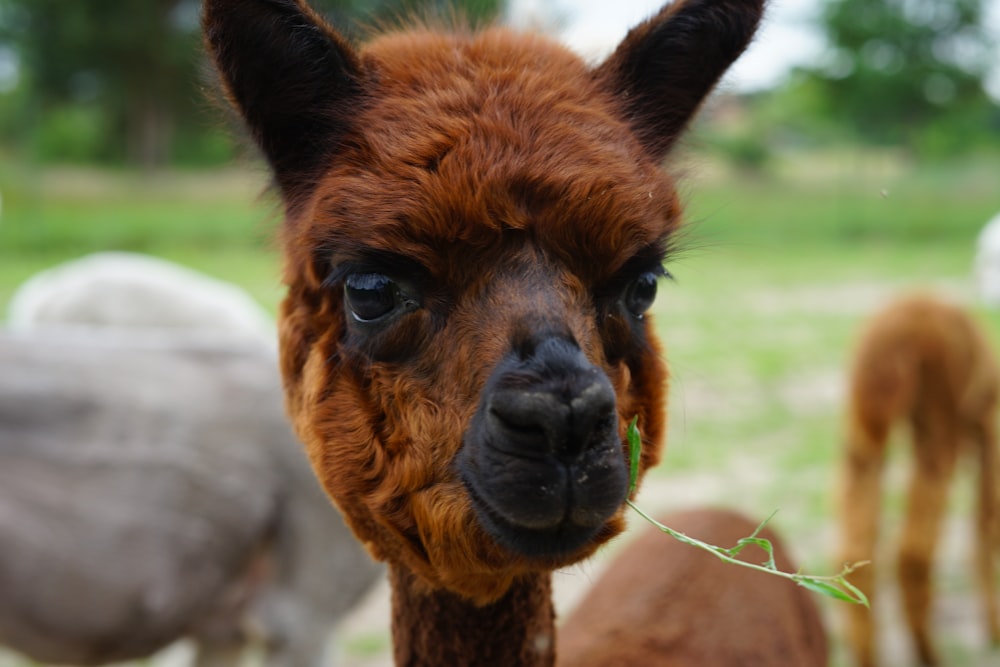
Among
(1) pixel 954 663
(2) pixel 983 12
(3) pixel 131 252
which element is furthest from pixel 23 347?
(2) pixel 983 12

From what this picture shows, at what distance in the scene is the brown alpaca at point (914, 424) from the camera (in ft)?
15.3

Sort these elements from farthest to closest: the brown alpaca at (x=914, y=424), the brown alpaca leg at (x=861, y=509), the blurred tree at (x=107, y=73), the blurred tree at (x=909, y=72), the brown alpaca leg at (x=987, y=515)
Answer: the blurred tree at (x=909, y=72)
the blurred tree at (x=107, y=73)
the brown alpaca leg at (x=987, y=515)
the brown alpaca at (x=914, y=424)
the brown alpaca leg at (x=861, y=509)

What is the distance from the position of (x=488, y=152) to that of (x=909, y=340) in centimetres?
389

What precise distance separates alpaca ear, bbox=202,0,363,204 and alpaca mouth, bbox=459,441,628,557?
2.47 feet

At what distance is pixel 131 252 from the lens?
1864 centimetres

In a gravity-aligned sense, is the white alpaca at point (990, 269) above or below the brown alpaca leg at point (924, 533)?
below

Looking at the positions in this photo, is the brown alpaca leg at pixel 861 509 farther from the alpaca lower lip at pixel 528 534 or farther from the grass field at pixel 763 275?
the alpaca lower lip at pixel 528 534

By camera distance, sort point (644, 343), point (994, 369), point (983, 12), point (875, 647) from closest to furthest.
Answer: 1. point (644, 343)
2. point (875, 647)
3. point (994, 369)
4. point (983, 12)

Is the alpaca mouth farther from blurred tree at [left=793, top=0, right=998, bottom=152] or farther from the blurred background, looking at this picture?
blurred tree at [left=793, top=0, right=998, bottom=152]

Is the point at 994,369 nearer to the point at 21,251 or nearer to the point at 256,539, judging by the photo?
the point at 256,539

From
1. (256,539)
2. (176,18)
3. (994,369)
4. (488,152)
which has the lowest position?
(176,18)

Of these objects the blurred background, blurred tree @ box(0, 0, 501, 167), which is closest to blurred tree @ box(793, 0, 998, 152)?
the blurred background

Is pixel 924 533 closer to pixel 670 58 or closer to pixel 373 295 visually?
pixel 670 58

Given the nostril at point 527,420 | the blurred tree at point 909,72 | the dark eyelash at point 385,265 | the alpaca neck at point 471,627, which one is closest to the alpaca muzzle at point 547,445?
the nostril at point 527,420
